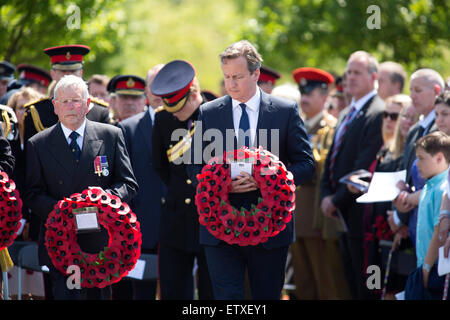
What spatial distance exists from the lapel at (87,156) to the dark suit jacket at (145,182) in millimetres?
1729

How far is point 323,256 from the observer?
10.5m

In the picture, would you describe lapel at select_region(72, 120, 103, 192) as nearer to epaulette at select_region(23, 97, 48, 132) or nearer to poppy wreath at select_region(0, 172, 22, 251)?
poppy wreath at select_region(0, 172, 22, 251)

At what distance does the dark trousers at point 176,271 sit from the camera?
7.84 m

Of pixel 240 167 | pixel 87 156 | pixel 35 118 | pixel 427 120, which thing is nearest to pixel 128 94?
pixel 35 118

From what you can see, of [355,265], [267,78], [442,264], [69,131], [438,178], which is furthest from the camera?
[267,78]

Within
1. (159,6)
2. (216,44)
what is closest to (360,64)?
(216,44)

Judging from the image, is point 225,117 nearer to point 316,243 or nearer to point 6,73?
point 316,243

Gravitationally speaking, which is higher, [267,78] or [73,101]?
[267,78]

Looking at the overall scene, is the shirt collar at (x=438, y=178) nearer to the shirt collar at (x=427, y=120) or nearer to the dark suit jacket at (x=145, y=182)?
the shirt collar at (x=427, y=120)

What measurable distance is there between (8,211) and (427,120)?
14.0 feet

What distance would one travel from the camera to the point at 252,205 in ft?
20.1

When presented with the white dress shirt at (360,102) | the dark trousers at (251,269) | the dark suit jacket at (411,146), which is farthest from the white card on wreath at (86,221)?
the white dress shirt at (360,102)

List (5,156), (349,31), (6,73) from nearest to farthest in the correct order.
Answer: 1. (5,156)
2. (6,73)
3. (349,31)

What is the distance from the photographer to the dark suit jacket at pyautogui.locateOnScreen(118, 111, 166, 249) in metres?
8.52
